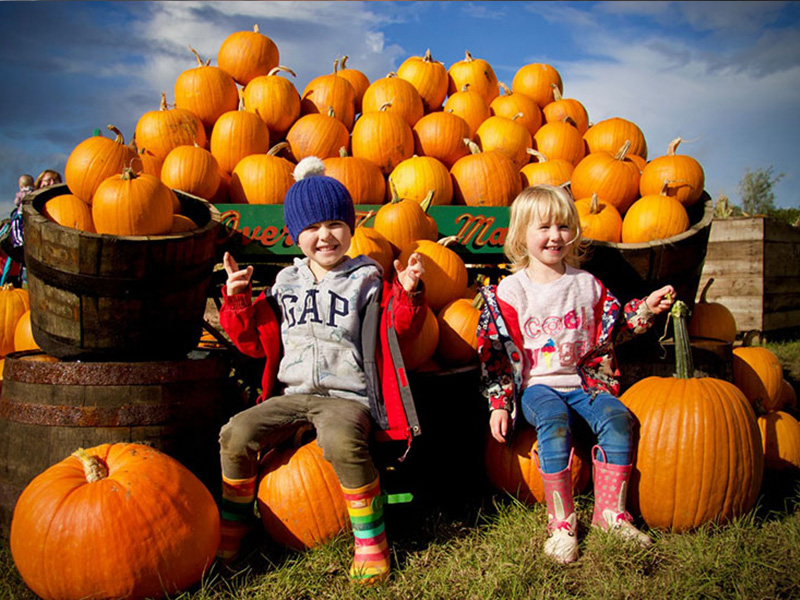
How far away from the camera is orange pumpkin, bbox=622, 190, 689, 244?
11.8 ft

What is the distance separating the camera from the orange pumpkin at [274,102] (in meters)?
4.57

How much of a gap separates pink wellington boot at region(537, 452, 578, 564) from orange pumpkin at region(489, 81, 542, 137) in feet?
11.4

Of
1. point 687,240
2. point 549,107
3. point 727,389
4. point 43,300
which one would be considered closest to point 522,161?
point 549,107

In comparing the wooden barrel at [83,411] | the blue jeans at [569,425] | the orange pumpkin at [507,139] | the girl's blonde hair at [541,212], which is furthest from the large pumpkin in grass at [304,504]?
the orange pumpkin at [507,139]

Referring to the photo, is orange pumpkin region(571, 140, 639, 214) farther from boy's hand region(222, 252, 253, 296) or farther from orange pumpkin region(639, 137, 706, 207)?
boy's hand region(222, 252, 253, 296)

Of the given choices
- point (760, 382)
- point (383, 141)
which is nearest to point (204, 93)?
point (383, 141)

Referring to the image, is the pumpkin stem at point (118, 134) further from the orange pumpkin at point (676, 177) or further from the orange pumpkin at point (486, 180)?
the orange pumpkin at point (676, 177)

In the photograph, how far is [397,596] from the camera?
2.04 metres

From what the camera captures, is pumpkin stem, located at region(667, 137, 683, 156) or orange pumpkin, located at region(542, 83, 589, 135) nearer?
pumpkin stem, located at region(667, 137, 683, 156)

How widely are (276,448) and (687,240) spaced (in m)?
2.57

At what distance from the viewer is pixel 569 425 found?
7.98 ft

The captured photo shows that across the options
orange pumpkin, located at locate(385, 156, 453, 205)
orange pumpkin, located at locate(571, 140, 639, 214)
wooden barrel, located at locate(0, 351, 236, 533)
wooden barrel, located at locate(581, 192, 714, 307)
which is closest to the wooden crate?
orange pumpkin, located at locate(571, 140, 639, 214)

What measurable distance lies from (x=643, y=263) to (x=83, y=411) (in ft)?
9.54

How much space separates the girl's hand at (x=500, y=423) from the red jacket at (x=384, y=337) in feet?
1.29
